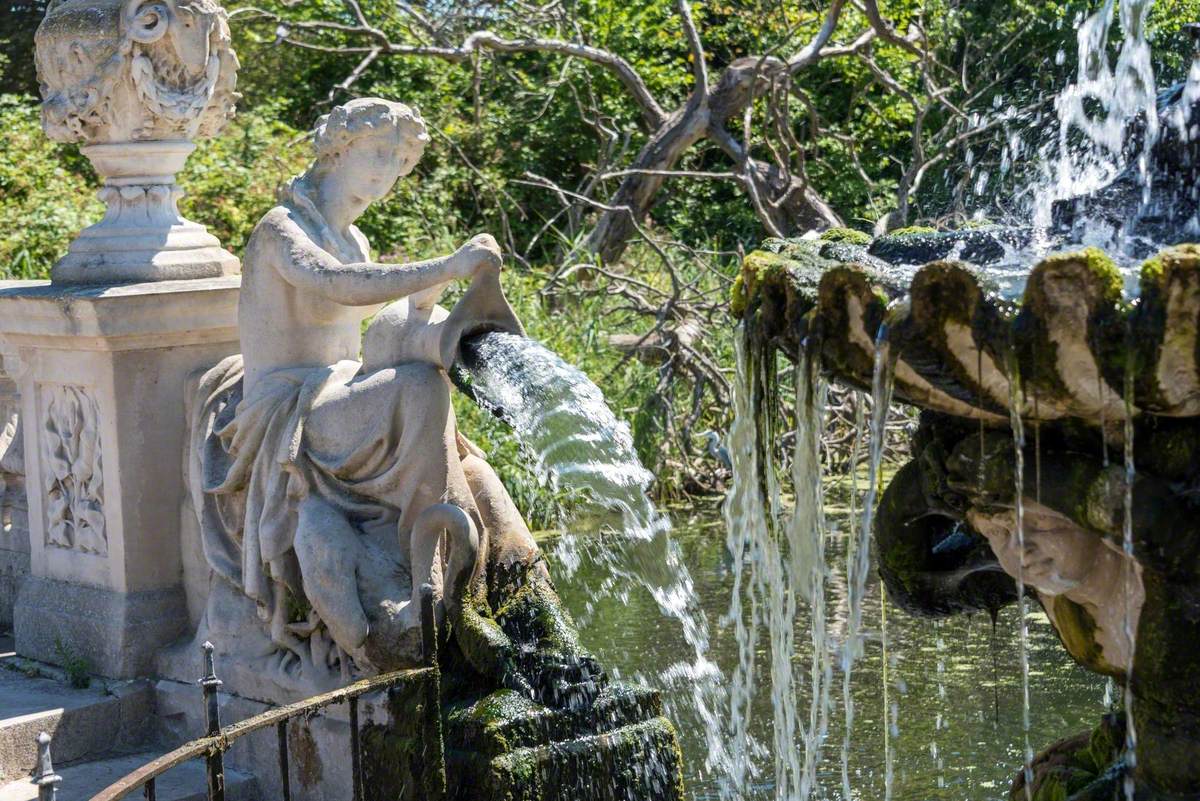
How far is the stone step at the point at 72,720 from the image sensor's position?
546 centimetres

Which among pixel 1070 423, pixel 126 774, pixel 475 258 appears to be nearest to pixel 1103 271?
pixel 1070 423

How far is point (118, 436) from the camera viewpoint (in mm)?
5789

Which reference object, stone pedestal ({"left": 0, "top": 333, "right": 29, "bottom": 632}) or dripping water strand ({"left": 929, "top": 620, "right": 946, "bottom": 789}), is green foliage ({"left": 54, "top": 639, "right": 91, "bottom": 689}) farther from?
dripping water strand ({"left": 929, "top": 620, "right": 946, "bottom": 789})

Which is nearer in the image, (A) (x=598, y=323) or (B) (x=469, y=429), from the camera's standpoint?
(B) (x=469, y=429)

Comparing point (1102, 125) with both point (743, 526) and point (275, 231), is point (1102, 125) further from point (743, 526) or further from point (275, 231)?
point (275, 231)

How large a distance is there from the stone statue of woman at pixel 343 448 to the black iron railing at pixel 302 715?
0.38 m

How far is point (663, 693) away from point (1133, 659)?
11.9ft

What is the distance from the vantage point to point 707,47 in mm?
17641

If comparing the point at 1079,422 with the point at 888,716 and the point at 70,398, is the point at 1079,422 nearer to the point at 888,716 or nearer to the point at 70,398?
the point at 888,716

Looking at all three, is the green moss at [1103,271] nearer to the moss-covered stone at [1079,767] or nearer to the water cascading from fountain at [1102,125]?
the moss-covered stone at [1079,767]

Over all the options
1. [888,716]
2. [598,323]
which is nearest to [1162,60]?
[598,323]

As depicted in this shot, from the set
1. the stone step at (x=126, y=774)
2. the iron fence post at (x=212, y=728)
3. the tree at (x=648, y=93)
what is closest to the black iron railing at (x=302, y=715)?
the iron fence post at (x=212, y=728)

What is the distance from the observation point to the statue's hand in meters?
5.06

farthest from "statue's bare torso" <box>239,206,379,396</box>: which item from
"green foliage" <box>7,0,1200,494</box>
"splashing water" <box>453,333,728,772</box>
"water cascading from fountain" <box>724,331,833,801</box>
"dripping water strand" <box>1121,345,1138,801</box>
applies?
"green foliage" <box>7,0,1200,494</box>
